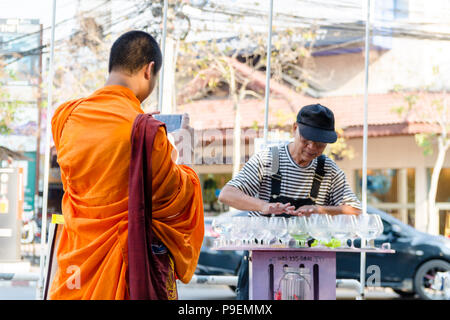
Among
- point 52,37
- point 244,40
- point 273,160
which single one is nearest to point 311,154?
point 273,160

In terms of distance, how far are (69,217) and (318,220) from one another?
135cm

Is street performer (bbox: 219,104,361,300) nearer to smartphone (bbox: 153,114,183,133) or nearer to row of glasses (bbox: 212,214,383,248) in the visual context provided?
row of glasses (bbox: 212,214,383,248)

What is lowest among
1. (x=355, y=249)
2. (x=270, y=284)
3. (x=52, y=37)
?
(x=270, y=284)

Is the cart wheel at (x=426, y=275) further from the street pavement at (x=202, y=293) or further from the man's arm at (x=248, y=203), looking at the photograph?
the man's arm at (x=248, y=203)

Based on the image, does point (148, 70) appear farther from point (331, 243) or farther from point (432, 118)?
point (432, 118)

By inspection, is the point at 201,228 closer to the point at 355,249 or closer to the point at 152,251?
the point at 152,251

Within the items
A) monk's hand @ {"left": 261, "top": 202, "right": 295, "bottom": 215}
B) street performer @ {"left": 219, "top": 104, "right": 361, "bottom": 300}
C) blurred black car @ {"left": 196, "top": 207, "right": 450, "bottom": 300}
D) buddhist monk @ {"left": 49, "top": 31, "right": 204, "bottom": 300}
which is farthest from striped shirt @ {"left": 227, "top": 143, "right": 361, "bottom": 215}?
blurred black car @ {"left": 196, "top": 207, "right": 450, "bottom": 300}

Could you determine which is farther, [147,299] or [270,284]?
[270,284]

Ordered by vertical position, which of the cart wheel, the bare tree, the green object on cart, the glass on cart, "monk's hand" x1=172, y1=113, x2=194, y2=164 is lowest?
the cart wheel

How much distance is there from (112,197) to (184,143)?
16.3 inches

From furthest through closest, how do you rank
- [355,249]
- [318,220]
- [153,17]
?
[153,17]
[318,220]
[355,249]

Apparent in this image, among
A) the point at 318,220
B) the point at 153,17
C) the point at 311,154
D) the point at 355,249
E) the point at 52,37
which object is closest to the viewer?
the point at 355,249

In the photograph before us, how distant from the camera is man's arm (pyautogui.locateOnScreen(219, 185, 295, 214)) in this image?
9.80 feet

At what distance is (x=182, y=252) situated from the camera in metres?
2.25
